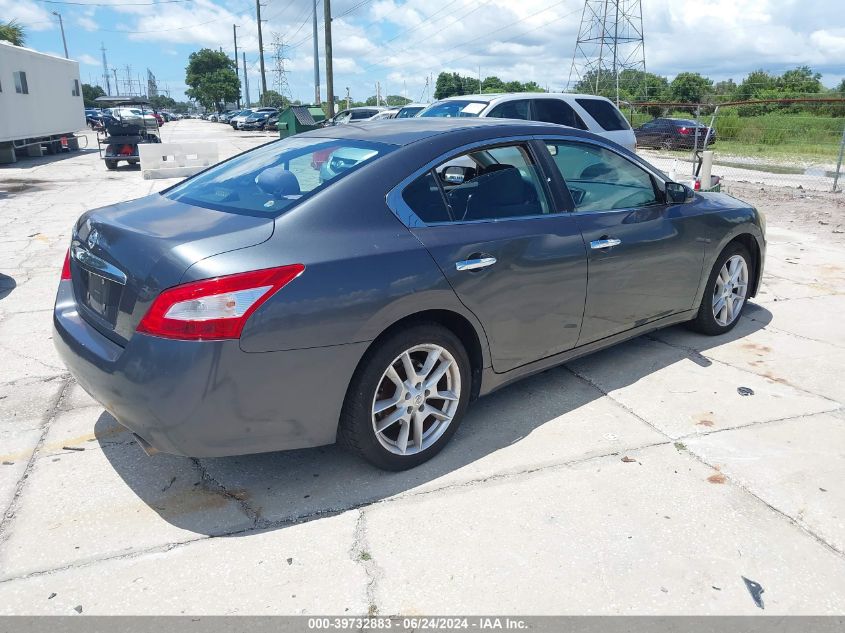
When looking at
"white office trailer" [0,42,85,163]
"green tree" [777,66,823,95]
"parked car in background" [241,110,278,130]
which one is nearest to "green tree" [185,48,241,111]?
"parked car in background" [241,110,278,130]

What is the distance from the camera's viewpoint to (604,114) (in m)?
10.4

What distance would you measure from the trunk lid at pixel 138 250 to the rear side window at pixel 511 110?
6780mm

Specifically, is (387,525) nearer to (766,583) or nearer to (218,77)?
(766,583)

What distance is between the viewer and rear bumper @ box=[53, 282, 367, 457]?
101 inches

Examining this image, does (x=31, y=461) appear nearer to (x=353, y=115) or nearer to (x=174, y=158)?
(x=174, y=158)

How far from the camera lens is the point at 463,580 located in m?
2.54

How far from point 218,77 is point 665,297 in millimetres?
100044

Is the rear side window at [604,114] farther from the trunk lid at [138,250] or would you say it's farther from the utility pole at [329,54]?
the utility pole at [329,54]

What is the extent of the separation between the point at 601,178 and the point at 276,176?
6.84 feet

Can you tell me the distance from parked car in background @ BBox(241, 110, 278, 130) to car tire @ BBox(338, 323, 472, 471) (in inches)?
1907

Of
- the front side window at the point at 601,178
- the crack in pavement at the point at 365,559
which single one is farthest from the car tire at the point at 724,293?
the crack in pavement at the point at 365,559

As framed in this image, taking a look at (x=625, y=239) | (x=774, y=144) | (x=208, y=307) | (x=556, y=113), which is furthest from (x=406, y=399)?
(x=774, y=144)
